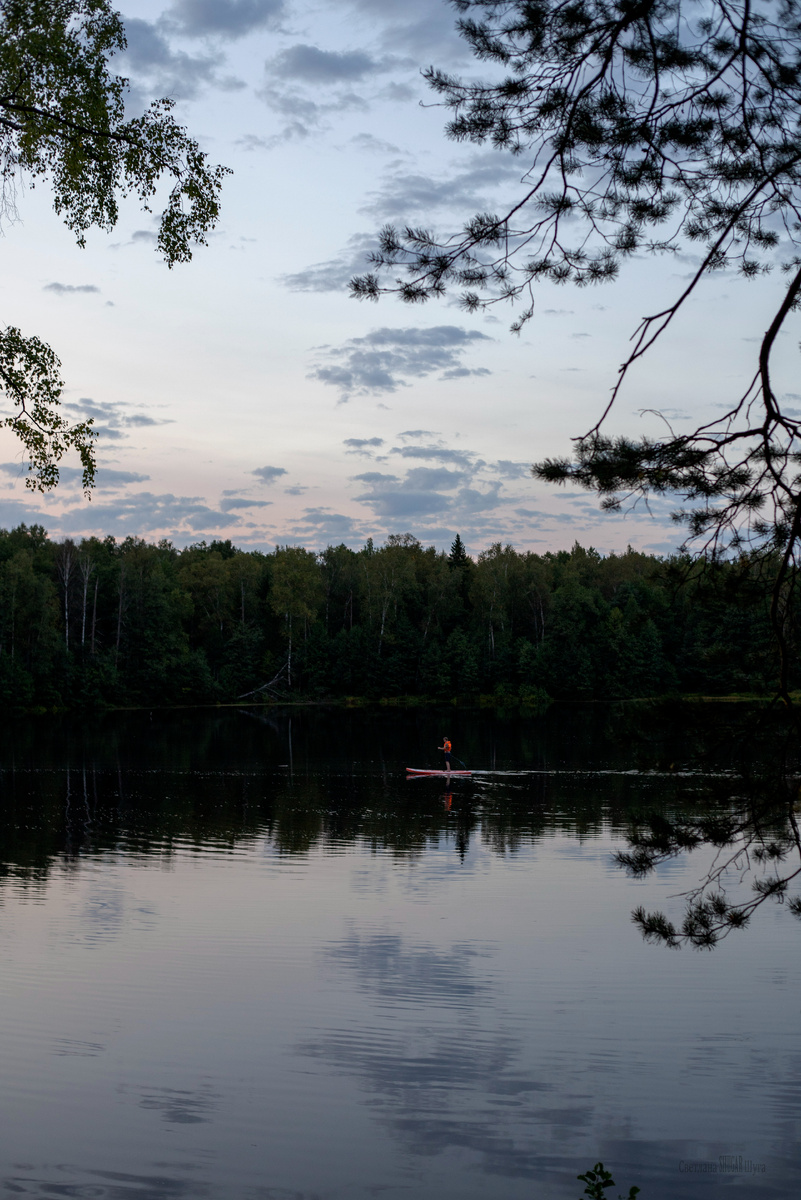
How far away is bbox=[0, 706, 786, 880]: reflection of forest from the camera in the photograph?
6309 mm

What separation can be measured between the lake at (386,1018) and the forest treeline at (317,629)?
49.1m

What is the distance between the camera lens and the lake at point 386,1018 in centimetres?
671

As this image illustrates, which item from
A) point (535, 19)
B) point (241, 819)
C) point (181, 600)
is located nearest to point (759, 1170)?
point (535, 19)

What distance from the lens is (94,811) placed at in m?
24.2

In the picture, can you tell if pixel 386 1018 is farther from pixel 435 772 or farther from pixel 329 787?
pixel 435 772

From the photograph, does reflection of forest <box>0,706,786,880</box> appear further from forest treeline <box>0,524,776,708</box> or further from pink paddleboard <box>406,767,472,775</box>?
forest treeline <box>0,524,776,708</box>

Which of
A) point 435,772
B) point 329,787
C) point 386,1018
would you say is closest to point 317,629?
point 435,772

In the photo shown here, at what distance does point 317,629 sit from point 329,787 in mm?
51627

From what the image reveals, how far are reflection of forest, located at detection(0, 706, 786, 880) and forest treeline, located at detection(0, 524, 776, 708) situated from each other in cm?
→ 1763

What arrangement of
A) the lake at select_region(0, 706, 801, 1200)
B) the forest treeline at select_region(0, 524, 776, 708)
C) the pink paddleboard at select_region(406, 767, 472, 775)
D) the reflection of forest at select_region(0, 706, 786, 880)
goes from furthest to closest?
the forest treeline at select_region(0, 524, 776, 708) < the pink paddleboard at select_region(406, 767, 472, 775) < the lake at select_region(0, 706, 801, 1200) < the reflection of forest at select_region(0, 706, 786, 880)

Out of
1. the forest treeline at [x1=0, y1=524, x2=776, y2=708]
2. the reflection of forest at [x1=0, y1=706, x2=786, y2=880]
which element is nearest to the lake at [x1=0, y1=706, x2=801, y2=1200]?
the reflection of forest at [x1=0, y1=706, x2=786, y2=880]

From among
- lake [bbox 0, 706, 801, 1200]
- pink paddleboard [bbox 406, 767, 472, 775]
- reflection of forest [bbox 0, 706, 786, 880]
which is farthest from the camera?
pink paddleboard [bbox 406, 767, 472, 775]

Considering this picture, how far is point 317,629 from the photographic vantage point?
80.8 m

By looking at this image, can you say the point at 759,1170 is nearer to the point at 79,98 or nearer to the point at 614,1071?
the point at 614,1071
